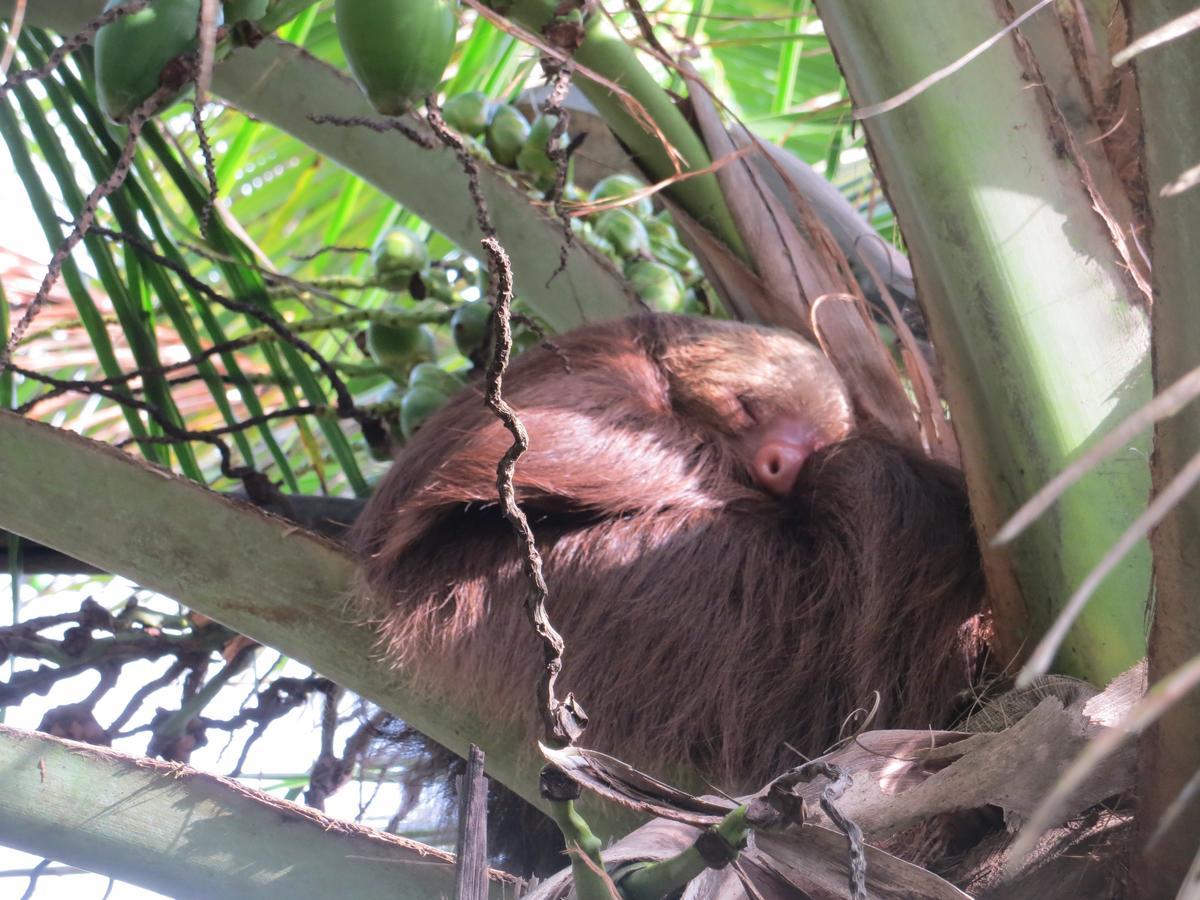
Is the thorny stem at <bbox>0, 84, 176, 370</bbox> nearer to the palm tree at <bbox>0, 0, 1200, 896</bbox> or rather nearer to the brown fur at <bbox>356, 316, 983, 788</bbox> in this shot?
the palm tree at <bbox>0, 0, 1200, 896</bbox>

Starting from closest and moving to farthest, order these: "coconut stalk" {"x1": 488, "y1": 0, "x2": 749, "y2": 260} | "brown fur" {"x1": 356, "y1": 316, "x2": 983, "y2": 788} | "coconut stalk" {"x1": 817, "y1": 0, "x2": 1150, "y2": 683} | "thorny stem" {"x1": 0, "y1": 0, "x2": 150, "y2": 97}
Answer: "thorny stem" {"x1": 0, "y1": 0, "x2": 150, "y2": 97} → "coconut stalk" {"x1": 817, "y1": 0, "x2": 1150, "y2": 683} → "brown fur" {"x1": 356, "y1": 316, "x2": 983, "y2": 788} → "coconut stalk" {"x1": 488, "y1": 0, "x2": 749, "y2": 260}

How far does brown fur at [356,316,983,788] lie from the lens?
1317 mm

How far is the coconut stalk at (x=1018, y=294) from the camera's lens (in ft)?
3.28

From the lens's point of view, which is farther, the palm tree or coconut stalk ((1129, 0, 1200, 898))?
the palm tree

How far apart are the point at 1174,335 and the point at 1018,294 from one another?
430mm

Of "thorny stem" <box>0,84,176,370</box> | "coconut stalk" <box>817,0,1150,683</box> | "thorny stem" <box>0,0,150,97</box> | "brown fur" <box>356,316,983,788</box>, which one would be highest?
"thorny stem" <box>0,0,150,97</box>

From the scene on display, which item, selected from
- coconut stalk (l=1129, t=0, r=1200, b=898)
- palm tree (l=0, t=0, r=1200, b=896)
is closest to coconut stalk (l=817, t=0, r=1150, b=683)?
palm tree (l=0, t=0, r=1200, b=896)

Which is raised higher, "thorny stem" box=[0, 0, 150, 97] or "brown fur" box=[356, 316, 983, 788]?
"thorny stem" box=[0, 0, 150, 97]

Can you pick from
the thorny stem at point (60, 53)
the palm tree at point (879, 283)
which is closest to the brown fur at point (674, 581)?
the palm tree at point (879, 283)

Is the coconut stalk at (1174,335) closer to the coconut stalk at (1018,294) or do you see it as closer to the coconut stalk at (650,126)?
the coconut stalk at (1018,294)

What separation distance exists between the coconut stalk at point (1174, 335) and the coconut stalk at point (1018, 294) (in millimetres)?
289

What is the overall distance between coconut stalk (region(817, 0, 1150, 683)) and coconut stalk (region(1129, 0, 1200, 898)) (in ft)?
0.95

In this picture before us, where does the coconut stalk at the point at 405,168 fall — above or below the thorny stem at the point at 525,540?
above

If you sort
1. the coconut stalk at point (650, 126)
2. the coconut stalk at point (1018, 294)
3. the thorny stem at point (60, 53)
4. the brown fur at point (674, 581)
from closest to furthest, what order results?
the thorny stem at point (60, 53) → the coconut stalk at point (1018, 294) → the brown fur at point (674, 581) → the coconut stalk at point (650, 126)
